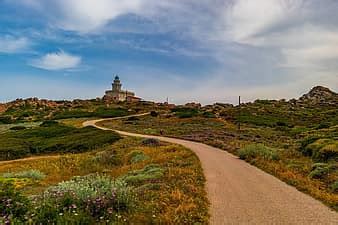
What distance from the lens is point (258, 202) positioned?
417 inches

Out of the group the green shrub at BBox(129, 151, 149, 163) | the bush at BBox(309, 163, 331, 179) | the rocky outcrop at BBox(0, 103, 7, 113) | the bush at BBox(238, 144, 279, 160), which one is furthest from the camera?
the rocky outcrop at BBox(0, 103, 7, 113)

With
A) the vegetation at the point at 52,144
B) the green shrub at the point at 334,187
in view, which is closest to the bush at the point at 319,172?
the green shrub at the point at 334,187

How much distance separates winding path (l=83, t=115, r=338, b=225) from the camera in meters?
8.98

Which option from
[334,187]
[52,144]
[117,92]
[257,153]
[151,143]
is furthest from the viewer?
[117,92]

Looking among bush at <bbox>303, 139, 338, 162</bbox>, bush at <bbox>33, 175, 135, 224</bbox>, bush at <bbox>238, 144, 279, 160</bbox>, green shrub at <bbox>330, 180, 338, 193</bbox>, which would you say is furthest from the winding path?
bush at <bbox>303, 139, 338, 162</bbox>

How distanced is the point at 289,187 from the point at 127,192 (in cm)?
584

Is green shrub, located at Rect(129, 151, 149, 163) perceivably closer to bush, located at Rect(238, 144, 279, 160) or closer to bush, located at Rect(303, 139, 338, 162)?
bush, located at Rect(238, 144, 279, 160)

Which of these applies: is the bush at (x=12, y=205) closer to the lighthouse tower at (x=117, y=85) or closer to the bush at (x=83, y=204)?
the bush at (x=83, y=204)

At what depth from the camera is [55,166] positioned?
85.5 feet

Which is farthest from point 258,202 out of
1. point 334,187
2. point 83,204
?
point 83,204

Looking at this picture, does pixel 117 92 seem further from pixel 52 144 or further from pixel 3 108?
pixel 52 144

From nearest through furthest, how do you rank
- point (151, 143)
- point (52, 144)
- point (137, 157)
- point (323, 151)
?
point (323, 151)
point (137, 157)
point (151, 143)
point (52, 144)

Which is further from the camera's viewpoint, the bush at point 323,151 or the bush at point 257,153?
the bush at point 257,153

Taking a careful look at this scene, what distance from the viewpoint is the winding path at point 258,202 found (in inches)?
354
